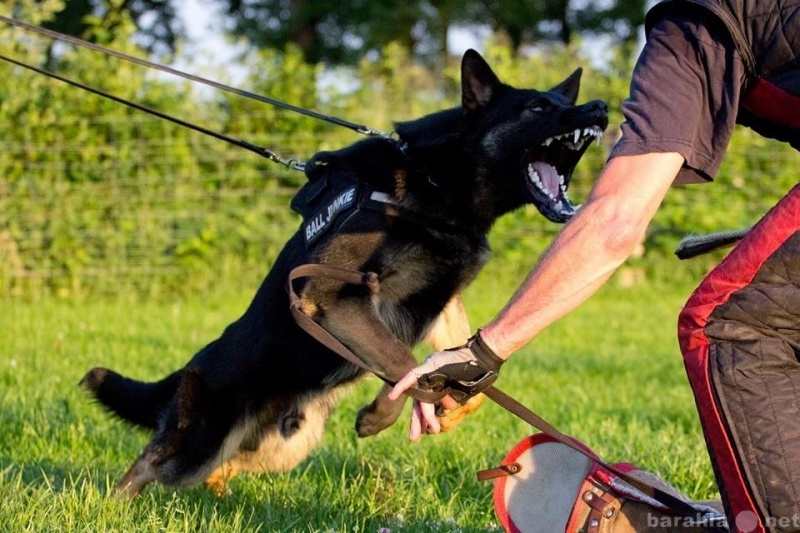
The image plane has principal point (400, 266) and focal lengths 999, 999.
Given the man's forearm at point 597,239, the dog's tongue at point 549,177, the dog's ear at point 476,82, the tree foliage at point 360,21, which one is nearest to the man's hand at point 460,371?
the man's forearm at point 597,239

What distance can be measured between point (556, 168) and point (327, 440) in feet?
5.44

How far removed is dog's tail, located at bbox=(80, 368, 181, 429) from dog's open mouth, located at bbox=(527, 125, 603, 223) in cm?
161

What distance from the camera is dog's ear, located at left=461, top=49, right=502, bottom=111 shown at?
3947mm

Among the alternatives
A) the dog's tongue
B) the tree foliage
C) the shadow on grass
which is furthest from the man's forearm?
the tree foliage

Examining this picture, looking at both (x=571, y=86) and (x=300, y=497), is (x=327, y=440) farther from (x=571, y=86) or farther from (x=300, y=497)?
(x=571, y=86)

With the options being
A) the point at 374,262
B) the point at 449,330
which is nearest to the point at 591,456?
the point at 374,262

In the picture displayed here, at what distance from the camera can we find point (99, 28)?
10.3 metres

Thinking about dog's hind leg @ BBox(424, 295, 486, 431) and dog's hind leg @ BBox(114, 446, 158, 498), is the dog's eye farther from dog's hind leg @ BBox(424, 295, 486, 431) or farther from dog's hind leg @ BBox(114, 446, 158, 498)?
dog's hind leg @ BBox(114, 446, 158, 498)

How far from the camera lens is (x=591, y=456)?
2701 millimetres

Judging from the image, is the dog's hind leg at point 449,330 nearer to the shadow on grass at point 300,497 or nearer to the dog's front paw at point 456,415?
the dog's front paw at point 456,415

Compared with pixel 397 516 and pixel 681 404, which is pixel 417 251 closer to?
pixel 397 516

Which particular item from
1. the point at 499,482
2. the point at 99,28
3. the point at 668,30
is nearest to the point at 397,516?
the point at 499,482

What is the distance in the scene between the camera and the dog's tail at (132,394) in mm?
4043

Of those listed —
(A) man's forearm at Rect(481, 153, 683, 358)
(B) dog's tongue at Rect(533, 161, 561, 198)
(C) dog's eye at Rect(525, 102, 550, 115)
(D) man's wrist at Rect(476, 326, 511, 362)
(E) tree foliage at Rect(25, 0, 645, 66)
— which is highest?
(E) tree foliage at Rect(25, 0, 645, 66)
